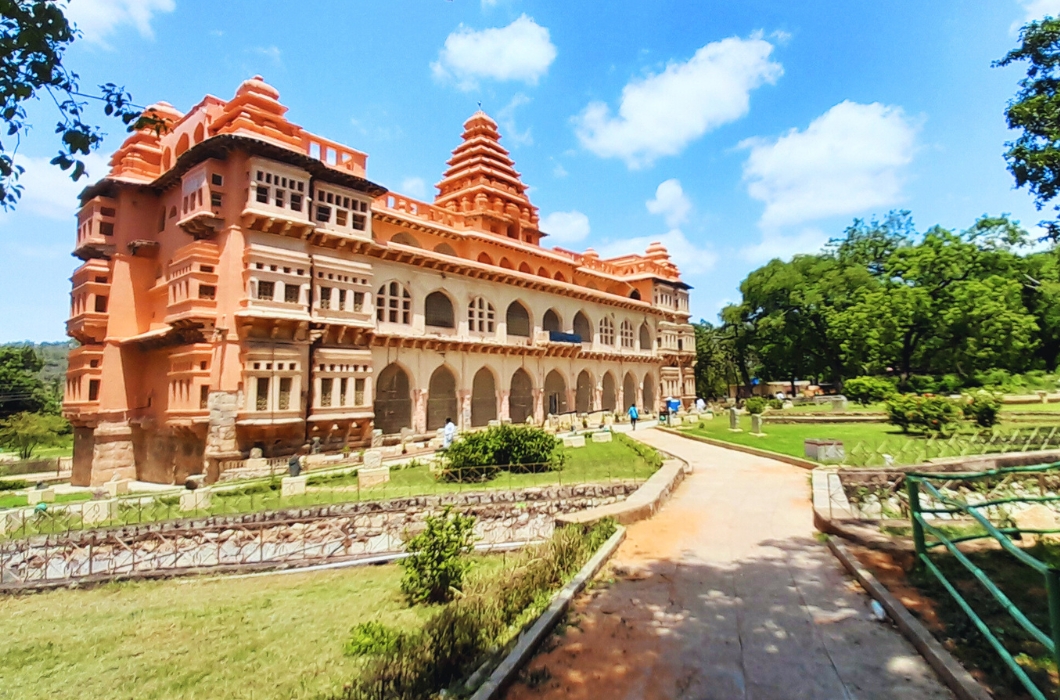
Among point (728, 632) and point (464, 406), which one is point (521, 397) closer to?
point (464, 406)

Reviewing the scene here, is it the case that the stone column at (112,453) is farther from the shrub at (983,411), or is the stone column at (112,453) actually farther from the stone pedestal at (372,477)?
the shrub at (983,411)

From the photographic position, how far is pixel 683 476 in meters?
13.1

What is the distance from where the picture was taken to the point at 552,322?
34.2 meters

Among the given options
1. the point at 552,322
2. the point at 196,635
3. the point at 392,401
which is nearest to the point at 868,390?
the point at 552,322

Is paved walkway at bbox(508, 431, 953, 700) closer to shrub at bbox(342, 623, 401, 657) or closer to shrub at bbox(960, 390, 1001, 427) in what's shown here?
shrub at bbox(342, 623, 401, 657)

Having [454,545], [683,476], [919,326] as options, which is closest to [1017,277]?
[919,326]

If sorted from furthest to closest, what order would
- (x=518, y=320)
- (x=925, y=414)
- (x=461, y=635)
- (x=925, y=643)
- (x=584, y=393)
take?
(x=584, y=393)
(x=518, y=320)
(x=925, y=414)
(x=461, y=635)
(x=925, y=643)

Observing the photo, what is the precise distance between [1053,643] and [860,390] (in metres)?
32.5

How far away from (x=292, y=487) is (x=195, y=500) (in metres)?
2.28

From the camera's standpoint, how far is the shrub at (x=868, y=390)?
30.8 metres

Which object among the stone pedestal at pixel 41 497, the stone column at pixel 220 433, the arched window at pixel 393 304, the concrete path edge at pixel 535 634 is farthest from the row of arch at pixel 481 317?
the concrete path edge at pixel 535 634

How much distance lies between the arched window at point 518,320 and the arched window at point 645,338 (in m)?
12.6

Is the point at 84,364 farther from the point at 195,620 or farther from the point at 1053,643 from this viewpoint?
the point at 1053,643

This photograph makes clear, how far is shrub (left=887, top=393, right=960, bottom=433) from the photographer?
58.1 ft
